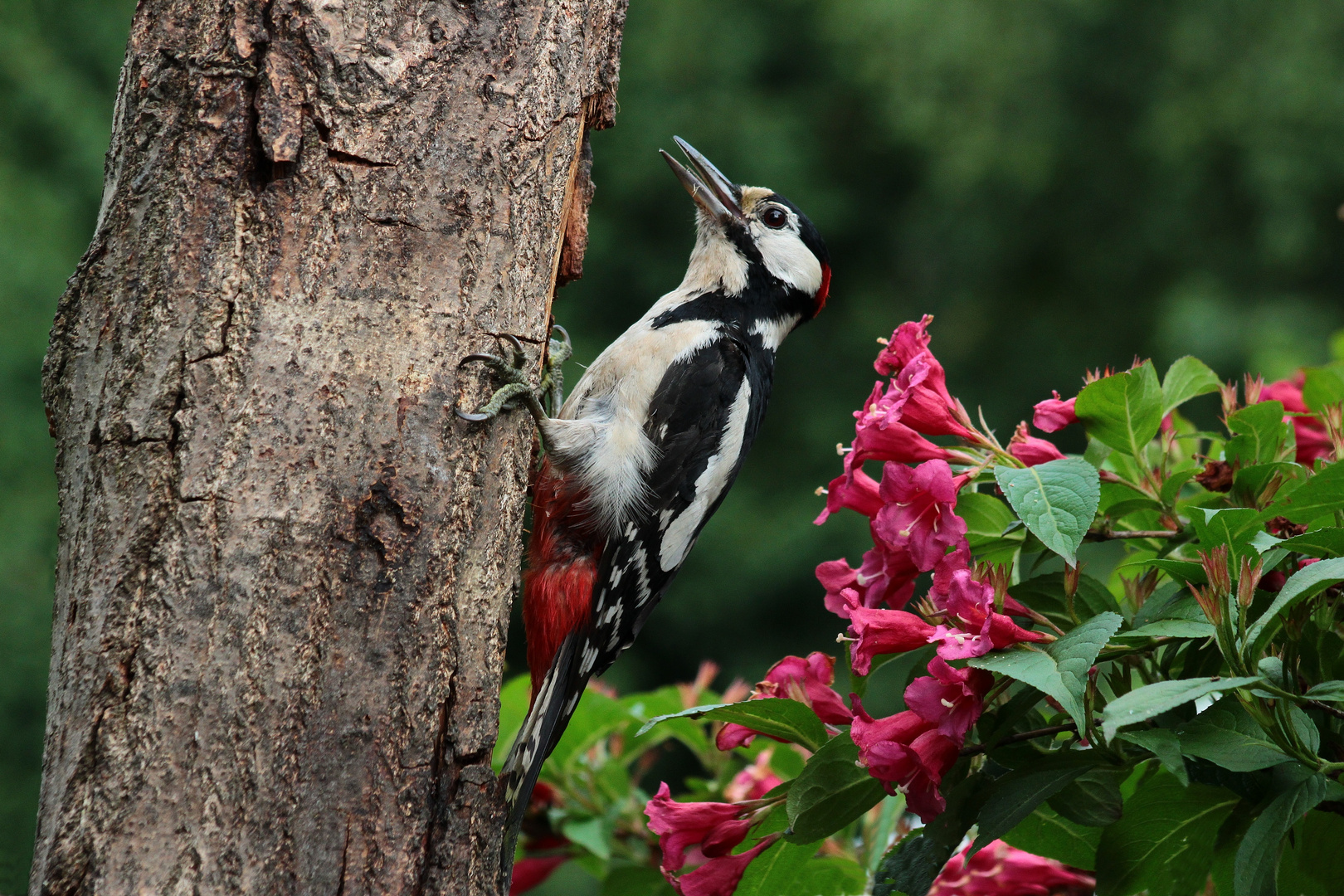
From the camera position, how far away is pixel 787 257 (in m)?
2.85

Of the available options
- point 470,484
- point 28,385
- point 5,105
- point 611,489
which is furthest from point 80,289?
point 5,105

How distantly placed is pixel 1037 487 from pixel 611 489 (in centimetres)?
118

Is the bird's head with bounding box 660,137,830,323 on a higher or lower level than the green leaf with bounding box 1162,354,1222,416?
higher

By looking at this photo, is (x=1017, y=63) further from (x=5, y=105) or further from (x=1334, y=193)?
(x=5, y=105)

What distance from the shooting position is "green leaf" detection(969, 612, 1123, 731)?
3.33ft

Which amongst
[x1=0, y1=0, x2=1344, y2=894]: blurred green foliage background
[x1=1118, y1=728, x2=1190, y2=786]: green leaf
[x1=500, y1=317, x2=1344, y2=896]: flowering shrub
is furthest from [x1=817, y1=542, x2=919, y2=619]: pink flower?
[x1=0, y1=0, x2=1344, y2=894]: blurred green foliage background

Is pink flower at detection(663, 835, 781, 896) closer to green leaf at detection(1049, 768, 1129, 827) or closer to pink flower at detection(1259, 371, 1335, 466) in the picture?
green leaf at detection(1049, 768, 1129, 827)

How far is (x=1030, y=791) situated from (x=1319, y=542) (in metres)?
0.36

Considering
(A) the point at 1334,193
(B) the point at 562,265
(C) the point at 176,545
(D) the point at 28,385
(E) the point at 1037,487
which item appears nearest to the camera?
(E) the point at 1037,487

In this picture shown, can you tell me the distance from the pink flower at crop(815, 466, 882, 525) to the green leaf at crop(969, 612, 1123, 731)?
1.16 feet

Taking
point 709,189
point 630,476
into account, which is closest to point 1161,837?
point 630,476

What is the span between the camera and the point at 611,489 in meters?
2.28

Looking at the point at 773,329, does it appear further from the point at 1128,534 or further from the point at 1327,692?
the point at 1327,692

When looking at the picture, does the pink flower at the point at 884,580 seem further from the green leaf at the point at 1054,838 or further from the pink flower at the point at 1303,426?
the pink flower at the point at 1303,426
